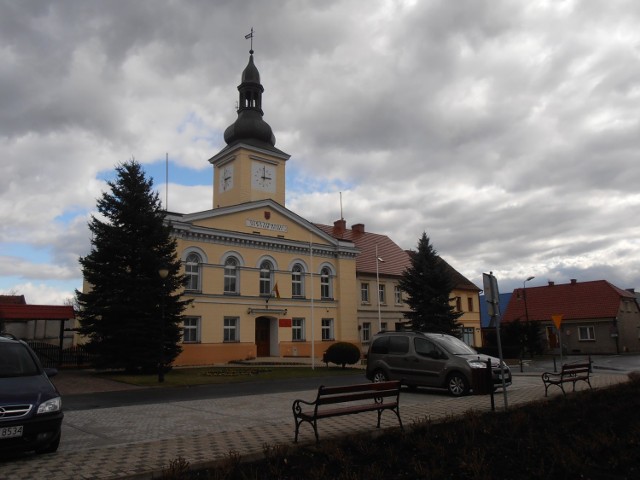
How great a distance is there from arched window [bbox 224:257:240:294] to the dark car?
2638 centimetres

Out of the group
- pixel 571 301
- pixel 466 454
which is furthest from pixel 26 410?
pixel 571 301

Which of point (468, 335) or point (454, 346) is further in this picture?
point (468, 335)

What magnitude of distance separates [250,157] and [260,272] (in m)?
9.01

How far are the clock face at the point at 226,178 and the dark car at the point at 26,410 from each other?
32.6 metres

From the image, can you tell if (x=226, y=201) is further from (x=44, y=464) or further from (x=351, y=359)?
(x=44, y=464)

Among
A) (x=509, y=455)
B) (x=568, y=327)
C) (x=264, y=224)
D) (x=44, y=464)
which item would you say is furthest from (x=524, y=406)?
(x=568, y=327)

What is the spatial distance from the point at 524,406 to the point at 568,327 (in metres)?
51.5

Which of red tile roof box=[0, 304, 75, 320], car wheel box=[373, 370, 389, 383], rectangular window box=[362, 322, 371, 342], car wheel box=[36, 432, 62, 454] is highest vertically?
red tile roof box=[0, 304, 75, 320]

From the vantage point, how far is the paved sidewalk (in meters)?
6.95

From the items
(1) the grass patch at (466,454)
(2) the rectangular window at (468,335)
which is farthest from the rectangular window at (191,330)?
(2) the rectangular window at (468,335)

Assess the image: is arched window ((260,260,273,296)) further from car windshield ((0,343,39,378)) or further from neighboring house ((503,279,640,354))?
car windshield ((0,343,39,378))

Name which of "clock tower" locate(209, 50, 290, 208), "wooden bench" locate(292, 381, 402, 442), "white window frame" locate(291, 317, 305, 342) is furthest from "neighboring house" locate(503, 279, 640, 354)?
"wooden bench" locate(292, 381, 402, 442)

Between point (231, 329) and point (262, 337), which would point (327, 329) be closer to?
point (262, 337)

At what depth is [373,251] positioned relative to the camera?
48.9m
